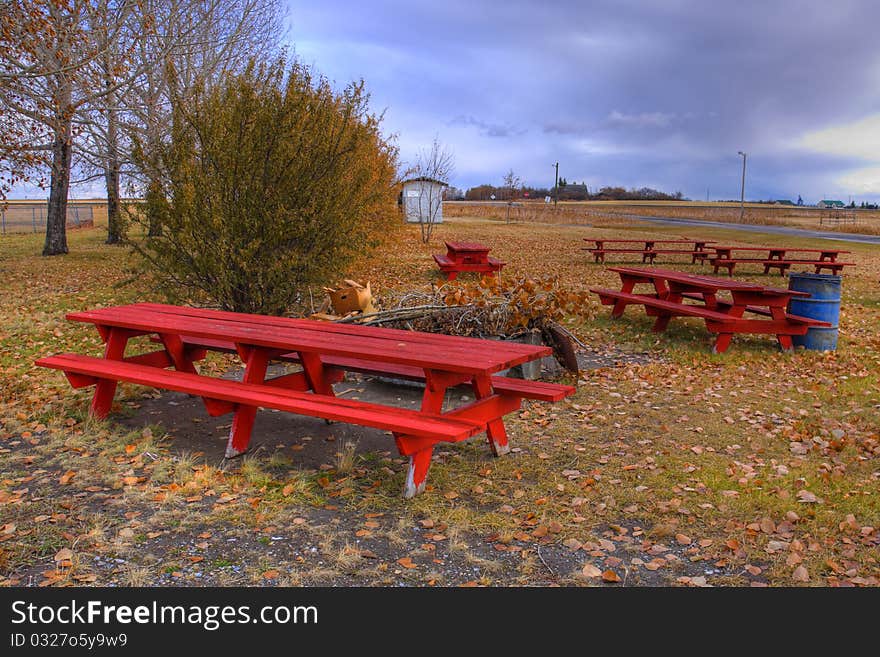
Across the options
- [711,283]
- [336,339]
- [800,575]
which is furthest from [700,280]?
[800,575]

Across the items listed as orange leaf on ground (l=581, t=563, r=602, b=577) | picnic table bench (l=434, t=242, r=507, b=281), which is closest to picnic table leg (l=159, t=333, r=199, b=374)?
orange leaf on ground (l=581, t=563, r=602, b=577)

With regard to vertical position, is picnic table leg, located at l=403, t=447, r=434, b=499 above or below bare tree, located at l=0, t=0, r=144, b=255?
below

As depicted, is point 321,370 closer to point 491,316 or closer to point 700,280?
point 491,316

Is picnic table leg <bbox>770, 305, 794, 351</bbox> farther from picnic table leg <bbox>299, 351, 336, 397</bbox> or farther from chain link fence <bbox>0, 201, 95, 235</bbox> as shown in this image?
chain link fence <bbox>0, 201, 95, 235</bbox>

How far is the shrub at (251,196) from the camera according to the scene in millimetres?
8320

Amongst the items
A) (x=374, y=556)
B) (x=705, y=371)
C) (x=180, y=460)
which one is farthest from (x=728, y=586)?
(x=705, y=371)

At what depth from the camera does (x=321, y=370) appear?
5.45 meters

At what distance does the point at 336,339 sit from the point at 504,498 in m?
1.50

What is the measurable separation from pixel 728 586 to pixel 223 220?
21.7ft

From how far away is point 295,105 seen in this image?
28.1 feet

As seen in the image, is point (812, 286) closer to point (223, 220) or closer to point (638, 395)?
point (638, 395)

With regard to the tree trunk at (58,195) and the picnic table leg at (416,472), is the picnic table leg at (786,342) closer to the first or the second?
the picnic table leg at (416,472)

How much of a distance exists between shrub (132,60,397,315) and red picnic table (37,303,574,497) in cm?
221

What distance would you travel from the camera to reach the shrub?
8.32 metres
